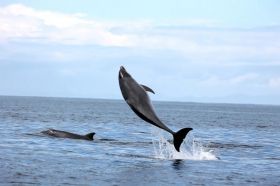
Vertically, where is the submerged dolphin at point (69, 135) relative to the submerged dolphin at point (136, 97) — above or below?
below

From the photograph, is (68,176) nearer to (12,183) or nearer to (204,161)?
(12,183)

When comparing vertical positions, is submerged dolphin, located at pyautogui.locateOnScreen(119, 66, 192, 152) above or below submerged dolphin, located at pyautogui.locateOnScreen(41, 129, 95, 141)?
above

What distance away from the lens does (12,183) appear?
23688mm

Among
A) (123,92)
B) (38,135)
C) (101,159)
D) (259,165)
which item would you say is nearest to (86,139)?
(38,135)

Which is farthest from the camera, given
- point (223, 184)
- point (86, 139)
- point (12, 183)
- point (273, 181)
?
point (86, 139)

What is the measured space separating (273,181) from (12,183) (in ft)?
Result: 38.6

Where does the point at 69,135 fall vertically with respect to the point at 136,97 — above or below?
below

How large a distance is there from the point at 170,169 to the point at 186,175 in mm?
1824

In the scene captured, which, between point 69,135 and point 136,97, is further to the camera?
point 69,135

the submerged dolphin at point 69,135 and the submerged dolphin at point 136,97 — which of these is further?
the submerged dolphin at point 69,135

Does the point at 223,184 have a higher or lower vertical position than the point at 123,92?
lower

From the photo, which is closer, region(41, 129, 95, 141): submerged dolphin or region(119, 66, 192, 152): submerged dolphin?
region(119, 66, 192, 152): submerged dolphin

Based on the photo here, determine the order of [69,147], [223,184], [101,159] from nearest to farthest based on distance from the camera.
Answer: [223,184]
[101,159]
[69,147]

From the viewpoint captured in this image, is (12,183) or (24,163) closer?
(12,183)
